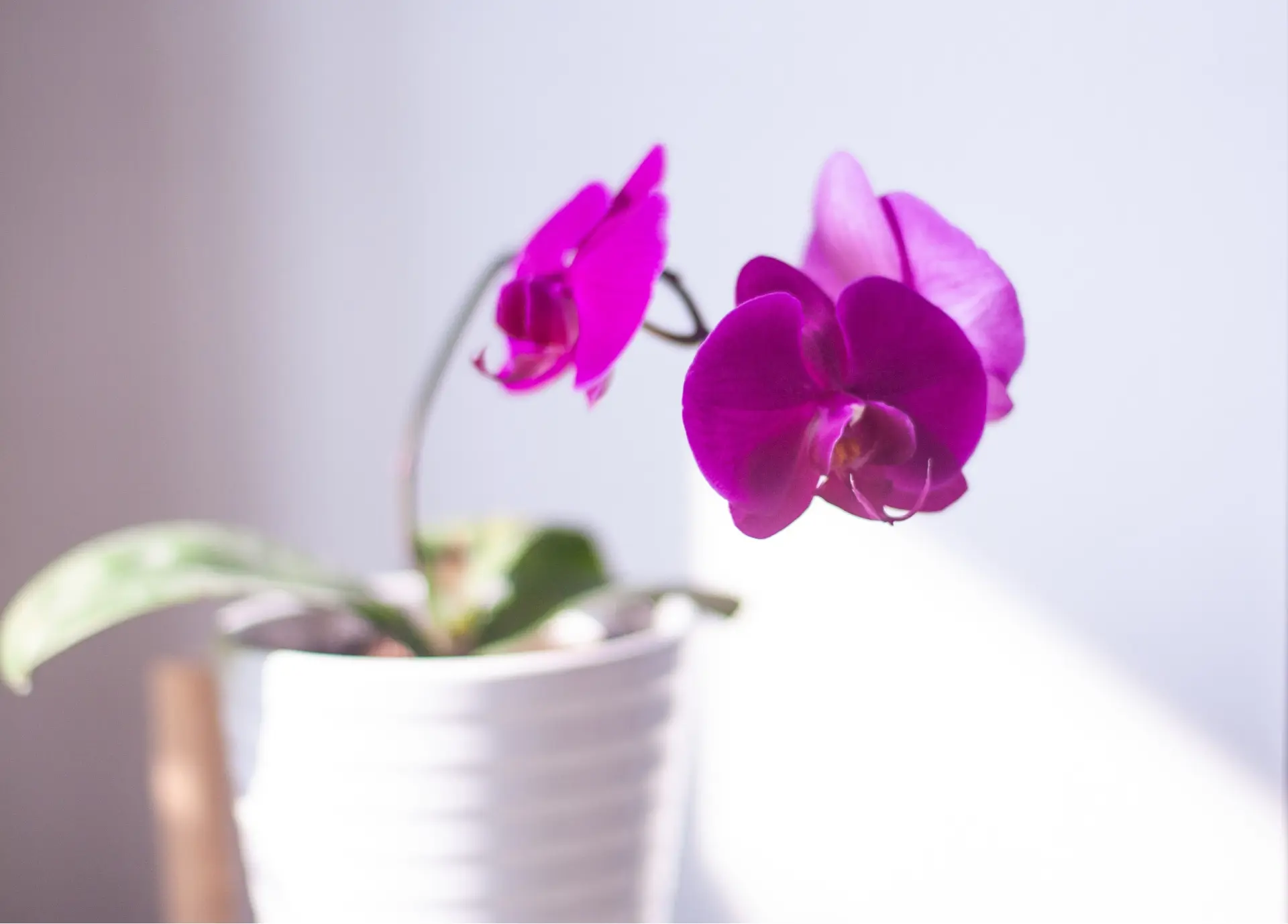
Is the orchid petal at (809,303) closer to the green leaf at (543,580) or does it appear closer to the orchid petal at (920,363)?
the orchid petal at (920,363)

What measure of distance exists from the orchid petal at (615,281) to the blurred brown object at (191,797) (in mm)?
416

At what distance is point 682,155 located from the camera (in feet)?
2.32

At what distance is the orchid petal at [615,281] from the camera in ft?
1.21

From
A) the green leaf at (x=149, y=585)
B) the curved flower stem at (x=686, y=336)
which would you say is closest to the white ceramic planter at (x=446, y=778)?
the green leaf at (x=149, y=585)

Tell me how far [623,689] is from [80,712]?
546 millimetres

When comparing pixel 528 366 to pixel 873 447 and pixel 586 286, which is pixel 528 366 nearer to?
pixel 586 286

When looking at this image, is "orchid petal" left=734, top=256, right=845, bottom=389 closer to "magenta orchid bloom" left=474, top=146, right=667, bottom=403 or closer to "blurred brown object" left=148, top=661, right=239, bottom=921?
"magenta orchid bloom" left=474, top=146, right=667, bottom=403

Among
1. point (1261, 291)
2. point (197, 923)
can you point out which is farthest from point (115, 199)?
point (1261, 291)

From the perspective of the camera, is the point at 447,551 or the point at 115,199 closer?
the point at 447,551

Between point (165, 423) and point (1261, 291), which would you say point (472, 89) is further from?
point (1261, 291)

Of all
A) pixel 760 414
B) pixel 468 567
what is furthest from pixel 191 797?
pixel 760 414

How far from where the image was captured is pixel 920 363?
324mm

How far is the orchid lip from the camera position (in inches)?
12.6

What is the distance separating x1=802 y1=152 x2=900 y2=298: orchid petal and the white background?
15 centimetres
